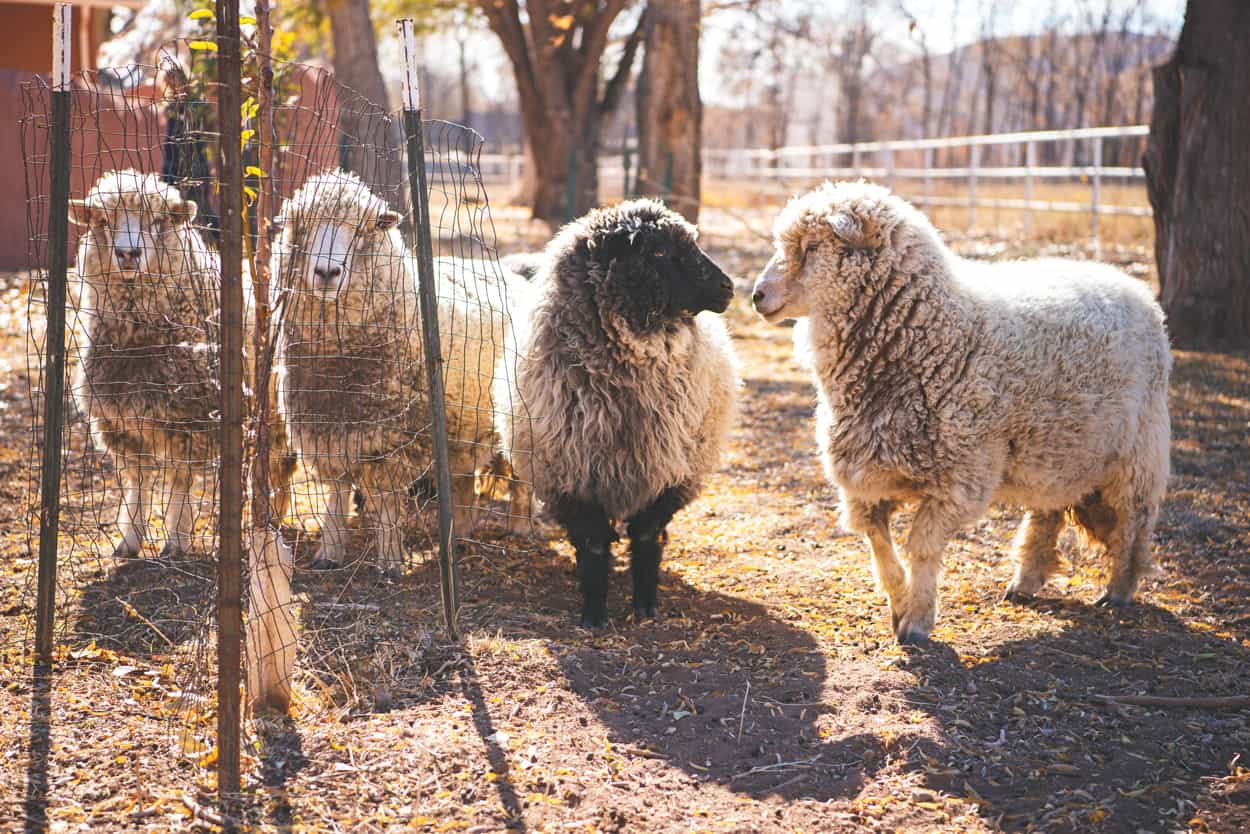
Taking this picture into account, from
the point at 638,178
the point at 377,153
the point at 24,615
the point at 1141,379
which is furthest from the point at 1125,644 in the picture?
the point at 638,178

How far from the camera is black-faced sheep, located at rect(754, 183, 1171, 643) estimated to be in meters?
4.71

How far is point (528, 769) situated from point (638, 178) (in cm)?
1034

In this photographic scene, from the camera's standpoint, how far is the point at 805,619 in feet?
16.9

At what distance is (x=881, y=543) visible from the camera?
16.3ft

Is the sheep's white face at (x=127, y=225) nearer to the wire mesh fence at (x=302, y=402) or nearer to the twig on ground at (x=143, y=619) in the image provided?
the wire mesh fence at (x=302, y=402)

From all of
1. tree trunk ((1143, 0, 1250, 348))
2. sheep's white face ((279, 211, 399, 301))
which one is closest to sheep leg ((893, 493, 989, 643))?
sheep's white face ((279, 211, 399, 301))

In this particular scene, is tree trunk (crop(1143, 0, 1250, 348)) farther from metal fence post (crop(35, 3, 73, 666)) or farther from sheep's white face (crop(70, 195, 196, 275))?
metal fence post (crop(35, 3, 73, 666))

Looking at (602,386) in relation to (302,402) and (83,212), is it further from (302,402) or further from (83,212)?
(83,212)

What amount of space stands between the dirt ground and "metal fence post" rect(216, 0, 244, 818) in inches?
7.2

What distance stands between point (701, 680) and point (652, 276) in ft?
5.79

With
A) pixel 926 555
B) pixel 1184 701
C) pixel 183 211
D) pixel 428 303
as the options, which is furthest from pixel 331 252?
pixel 1184 701

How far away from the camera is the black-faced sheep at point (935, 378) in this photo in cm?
471

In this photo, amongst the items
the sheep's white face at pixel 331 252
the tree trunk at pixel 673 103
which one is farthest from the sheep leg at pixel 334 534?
the tree trunk at pixel 673 103

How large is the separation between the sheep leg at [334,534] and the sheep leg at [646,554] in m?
1.54
